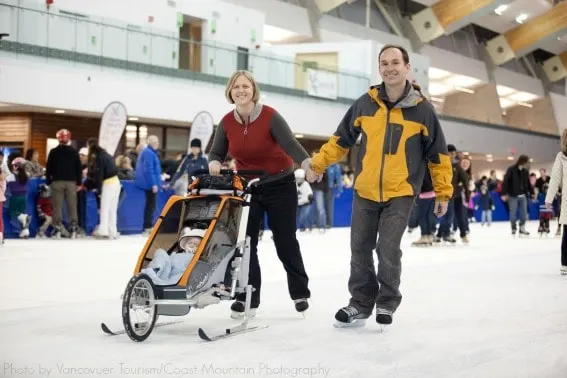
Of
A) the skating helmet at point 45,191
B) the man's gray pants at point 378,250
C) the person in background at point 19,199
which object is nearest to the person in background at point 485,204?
the skating helmet at point 45,191

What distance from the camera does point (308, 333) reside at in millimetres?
5484

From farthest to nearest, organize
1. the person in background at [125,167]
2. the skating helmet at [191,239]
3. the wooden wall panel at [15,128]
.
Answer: the wooden wall panel at [15,128] → the person in background at [125,167] → the skating helmet at [191,239]

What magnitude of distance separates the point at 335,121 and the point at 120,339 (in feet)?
82.6

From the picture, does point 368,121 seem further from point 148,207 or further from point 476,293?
point 148,207

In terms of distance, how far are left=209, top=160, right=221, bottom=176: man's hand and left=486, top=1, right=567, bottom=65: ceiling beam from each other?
40384 millimetres

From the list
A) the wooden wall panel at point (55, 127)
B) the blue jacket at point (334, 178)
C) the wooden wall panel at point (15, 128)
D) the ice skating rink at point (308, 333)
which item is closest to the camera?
the ice skating rink at point (308, 333)

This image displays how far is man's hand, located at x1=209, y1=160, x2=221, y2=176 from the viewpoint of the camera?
19.4ft

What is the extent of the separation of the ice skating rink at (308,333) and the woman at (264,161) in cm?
31

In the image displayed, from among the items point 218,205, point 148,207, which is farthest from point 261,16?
point 218,205

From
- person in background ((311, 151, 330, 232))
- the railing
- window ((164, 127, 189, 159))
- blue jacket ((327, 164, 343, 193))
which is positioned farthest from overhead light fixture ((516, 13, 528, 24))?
person in background ((311, 151, 330, 232))

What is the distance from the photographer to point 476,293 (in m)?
7.89

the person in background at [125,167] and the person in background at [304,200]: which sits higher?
the person in background at [125,167]

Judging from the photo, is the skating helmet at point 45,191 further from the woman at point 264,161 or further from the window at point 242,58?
the window at point 242,58

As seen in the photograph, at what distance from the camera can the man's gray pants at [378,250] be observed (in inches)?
227
